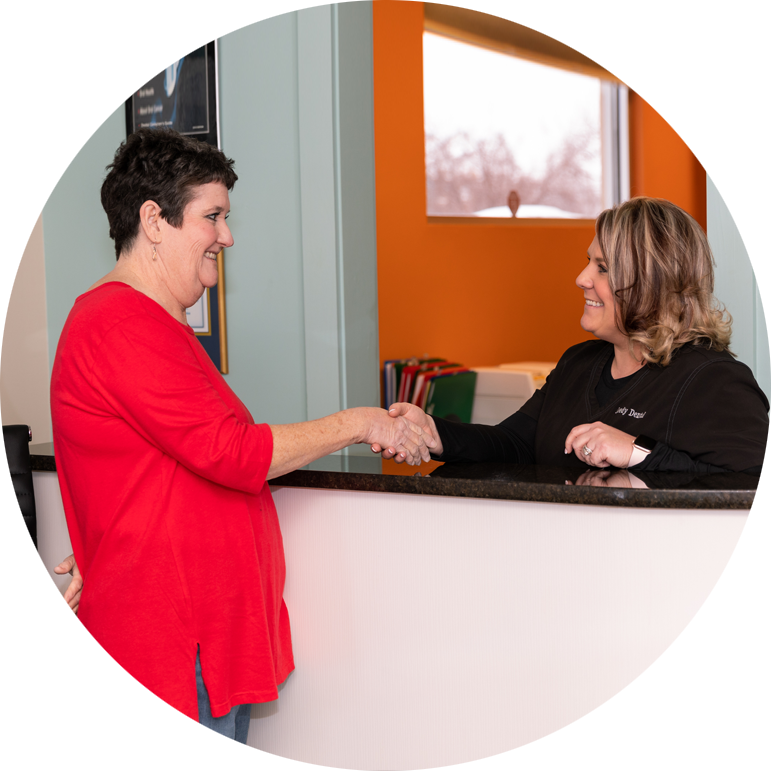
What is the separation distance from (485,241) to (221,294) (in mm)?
2603

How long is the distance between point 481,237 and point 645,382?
3.30m

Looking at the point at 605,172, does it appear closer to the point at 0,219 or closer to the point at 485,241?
the point at 485,241

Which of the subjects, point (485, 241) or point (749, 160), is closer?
point (749, 160)

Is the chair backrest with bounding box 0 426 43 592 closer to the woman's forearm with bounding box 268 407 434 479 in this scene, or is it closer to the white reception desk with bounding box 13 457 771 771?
the white reception desk with bounding box 13 457 771 771

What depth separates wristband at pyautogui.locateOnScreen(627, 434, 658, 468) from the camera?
1578 millimetres

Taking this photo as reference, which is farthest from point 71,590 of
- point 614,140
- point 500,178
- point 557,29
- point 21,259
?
point 614,140

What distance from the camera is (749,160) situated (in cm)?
209

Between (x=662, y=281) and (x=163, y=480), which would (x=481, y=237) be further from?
(x=163, y=480)

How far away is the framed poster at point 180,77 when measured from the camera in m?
2.62

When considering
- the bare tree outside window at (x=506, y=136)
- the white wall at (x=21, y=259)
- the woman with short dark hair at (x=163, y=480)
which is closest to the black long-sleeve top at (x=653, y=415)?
the woman with short dark hair at (x=163, y=480)

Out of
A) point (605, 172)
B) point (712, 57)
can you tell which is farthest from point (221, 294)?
point (605, 172)

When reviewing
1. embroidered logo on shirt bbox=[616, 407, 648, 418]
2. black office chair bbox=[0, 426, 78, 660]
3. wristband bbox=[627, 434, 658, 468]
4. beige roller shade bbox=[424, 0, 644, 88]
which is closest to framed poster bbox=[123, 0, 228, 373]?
black office chair bbox=[0, 426, 78, 660]

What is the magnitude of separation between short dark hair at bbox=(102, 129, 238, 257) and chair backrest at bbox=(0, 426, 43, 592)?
2.45 feet

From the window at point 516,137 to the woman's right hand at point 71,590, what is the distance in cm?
354
